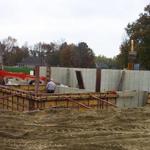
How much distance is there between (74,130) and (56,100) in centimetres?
625

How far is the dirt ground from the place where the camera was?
778 cm

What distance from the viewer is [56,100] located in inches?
608

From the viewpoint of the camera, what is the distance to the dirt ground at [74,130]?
7.78 metres

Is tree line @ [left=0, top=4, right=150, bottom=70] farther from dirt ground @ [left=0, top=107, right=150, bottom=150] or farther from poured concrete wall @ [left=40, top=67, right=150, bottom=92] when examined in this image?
dirt ground @ [left=0, top=107, right=150, bottom=150]

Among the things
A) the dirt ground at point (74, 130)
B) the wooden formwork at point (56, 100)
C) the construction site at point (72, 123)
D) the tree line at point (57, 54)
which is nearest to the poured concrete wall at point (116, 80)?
the construction site at point (72, 123)

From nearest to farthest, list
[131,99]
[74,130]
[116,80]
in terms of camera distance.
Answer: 1. [74,130]
2. [131,99]
3. [116,80]

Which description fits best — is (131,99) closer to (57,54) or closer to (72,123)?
(72,123)

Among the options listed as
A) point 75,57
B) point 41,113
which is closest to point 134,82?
point 41,113

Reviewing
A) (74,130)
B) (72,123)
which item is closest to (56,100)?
(72,123)

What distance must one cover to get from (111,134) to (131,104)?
1000cm

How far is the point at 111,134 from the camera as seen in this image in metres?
8.88

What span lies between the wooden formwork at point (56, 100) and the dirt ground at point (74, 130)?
9.96ft

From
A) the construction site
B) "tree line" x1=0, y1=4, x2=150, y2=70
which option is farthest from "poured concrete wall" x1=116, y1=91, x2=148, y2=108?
"tree line" x1=0, y1=4, x2=150, y2=70

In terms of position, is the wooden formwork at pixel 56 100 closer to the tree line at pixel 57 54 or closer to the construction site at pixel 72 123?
the construction site at pixel 72 123
